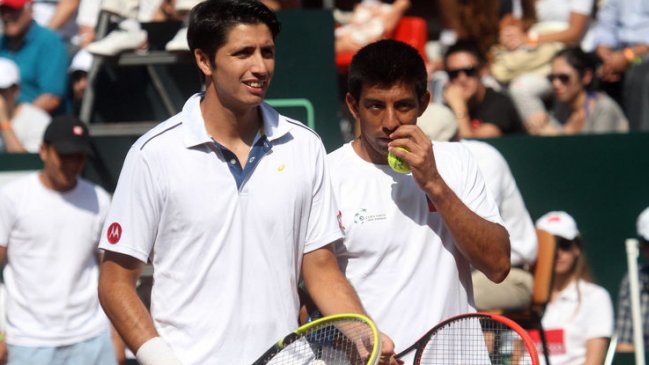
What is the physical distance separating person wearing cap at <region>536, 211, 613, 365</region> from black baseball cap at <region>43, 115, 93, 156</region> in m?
2.87

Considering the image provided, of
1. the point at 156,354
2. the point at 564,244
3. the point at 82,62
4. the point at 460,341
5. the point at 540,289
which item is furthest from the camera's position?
the point at 82,62

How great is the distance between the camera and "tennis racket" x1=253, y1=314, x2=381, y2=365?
3.70 m

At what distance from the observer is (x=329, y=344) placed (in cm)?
386

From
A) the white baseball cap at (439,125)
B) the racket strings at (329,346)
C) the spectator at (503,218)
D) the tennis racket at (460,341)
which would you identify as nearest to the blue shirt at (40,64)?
the spectator at (503,218)

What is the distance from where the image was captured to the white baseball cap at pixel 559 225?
7.98m

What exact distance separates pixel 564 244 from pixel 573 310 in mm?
451

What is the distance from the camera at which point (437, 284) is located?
4395mm

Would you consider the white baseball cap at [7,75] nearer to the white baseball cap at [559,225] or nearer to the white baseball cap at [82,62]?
the white baseball cap at [82,62]

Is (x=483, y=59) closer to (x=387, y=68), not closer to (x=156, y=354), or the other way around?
(x=387, y=68)

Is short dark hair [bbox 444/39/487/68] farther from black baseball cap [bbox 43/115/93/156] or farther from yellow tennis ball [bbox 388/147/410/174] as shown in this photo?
yellow tennis ball [bbox 388/147/410/174]

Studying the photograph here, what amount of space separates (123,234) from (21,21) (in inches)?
237

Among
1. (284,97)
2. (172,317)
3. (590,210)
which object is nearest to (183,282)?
(172,317)

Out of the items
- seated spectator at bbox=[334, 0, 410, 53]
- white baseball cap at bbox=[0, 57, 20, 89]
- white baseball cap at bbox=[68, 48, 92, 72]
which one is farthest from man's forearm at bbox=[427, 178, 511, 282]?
white baseball cap at bbox=[68, 48, 92, 72]

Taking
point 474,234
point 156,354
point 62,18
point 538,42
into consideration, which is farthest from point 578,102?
point 156,354
